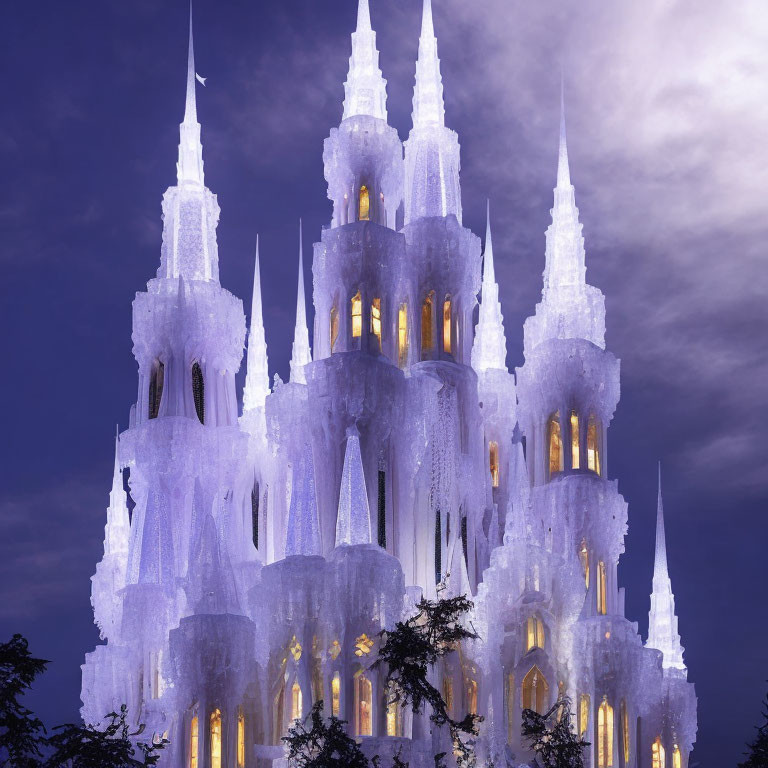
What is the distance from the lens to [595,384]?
174 ft

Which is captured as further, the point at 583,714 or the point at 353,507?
the point at 583,714

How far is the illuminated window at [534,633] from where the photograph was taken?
155 ft

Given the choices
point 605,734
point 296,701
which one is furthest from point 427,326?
point 605,734

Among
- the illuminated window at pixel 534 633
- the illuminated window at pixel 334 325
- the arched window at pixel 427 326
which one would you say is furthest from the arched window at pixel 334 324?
the illuminated window at pixel 534 633

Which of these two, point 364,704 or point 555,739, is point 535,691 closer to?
point 555,739

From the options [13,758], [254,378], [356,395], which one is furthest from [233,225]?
[13,758]

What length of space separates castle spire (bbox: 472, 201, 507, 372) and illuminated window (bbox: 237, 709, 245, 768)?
17417 millimetres

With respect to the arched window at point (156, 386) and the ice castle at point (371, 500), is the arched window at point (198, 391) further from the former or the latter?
the arched window at point (156, 386)

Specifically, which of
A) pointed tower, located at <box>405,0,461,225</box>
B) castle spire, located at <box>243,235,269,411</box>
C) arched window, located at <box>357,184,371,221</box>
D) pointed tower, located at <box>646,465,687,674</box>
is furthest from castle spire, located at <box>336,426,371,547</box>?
pointed tower, located at <box>646,465,687,674</box>

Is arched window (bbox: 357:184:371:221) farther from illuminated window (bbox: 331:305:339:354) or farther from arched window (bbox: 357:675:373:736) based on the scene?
arched window (bbox: 357:675:373:736)

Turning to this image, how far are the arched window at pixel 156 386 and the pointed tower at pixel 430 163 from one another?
958 centimetres

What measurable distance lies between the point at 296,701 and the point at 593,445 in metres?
15.1

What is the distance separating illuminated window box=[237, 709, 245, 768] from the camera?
4453 centimetres

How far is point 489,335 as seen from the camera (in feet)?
189
